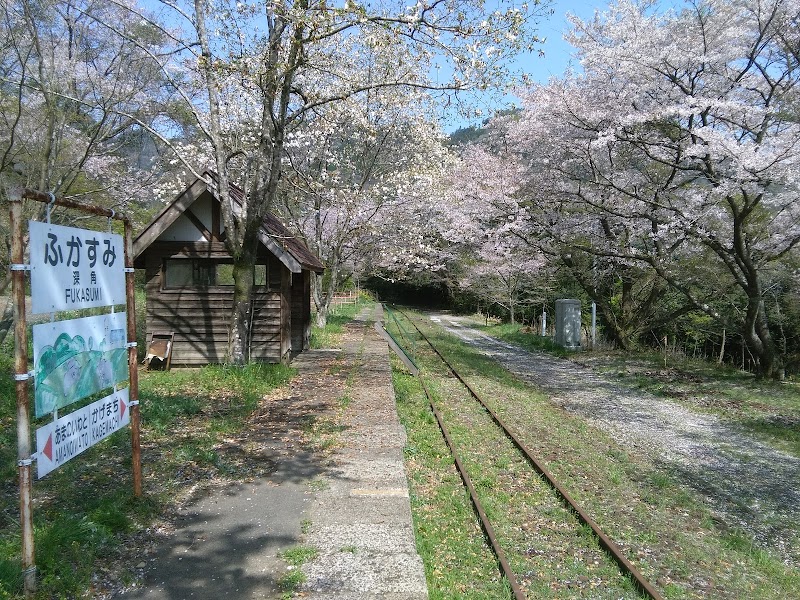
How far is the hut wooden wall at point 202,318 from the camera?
13.2 m

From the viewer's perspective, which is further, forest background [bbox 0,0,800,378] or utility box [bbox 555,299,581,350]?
utility box [bbox 555,299,581,350]

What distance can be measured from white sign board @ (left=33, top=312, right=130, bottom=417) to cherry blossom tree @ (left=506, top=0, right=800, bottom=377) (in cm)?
→ 1116

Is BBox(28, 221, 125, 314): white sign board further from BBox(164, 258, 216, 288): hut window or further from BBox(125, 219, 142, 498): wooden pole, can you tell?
BBox(164, 258, 216, 288): hut window

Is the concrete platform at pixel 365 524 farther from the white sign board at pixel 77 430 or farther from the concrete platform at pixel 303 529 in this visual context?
the white sign board at pixel 77 430

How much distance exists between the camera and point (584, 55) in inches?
586

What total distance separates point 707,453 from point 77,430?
7960mm

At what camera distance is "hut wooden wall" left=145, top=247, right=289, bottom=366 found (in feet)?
43.3

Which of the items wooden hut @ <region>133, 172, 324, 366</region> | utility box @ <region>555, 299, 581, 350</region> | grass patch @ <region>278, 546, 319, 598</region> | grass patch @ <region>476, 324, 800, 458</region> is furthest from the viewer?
utility box @ <region>555, 299, 581, 350</region>

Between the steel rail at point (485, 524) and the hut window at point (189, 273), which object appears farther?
the hut window at point (189, 273)

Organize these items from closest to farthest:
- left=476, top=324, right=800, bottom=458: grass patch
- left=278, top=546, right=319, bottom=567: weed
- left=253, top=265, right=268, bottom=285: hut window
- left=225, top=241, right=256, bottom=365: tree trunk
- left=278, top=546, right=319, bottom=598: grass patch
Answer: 1. left=278, top=546, right=319, bottom=598: grass patch
2. left=278, top=546, right=319, bottom=567: weed
3. left=476, top=324, right=800, bottom=458: grass patch
4. left=225, top=241, right=256, bottom=365: tree trunk
5. left=253, top=265, right=268, bottom=285: hut window

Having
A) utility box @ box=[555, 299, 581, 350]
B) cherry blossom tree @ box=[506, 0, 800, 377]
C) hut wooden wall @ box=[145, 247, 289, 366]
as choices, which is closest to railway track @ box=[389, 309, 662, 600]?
hut wooden wall @ box=[145, 247, 289, 366]

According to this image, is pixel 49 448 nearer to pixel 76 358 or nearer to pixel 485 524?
pixel 76 358

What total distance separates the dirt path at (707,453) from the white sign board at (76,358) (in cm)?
599

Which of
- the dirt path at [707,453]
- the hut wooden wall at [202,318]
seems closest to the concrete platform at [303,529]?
the dirt path at [707,453]
